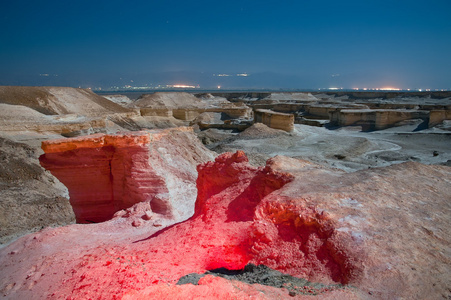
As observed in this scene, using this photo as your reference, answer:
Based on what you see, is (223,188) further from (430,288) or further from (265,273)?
(430,288)

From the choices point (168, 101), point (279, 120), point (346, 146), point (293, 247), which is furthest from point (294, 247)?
point (168, 101)

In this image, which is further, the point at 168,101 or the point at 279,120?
the point at 168,101

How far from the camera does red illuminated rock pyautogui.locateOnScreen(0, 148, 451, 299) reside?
2.30 meters

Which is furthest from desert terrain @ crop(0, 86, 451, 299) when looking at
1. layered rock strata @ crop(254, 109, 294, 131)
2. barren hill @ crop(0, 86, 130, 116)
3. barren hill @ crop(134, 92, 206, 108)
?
barren hill @ crop(134, 92, 206, 108)

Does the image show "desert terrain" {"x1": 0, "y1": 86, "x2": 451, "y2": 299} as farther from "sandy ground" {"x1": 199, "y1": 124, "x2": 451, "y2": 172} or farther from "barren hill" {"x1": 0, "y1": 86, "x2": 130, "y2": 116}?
"barren hill" {"x1": 0, "y1": 86, "x2": 130, "y2": 116}

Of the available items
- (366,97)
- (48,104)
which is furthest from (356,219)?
(366,97)

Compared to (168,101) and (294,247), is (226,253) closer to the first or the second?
(294,247)

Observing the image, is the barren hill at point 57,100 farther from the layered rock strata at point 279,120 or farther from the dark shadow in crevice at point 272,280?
the dark shadow in crevice at point 272,280

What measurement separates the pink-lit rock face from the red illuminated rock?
3.24 m

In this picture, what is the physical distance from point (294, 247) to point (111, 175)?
6753mm

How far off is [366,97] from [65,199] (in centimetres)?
5076

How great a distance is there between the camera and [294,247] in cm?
295

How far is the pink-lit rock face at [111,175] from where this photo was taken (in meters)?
7.74

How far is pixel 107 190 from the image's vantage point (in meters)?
8.30
